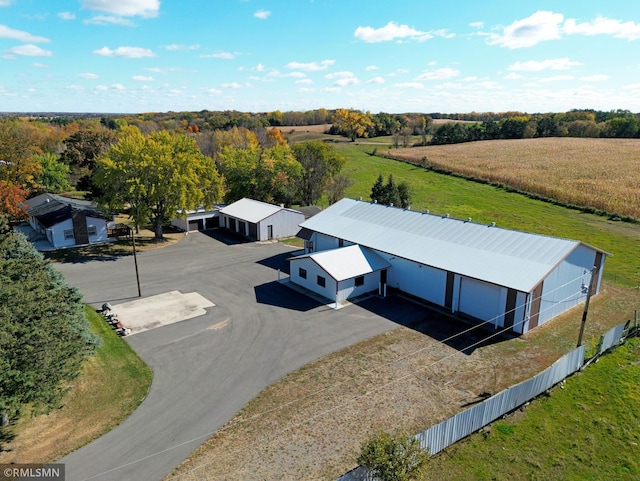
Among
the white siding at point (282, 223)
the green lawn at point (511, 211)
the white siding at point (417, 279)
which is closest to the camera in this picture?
the white siding at point (417, 279)

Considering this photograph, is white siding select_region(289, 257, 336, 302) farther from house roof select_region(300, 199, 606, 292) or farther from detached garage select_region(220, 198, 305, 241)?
detached garage select_region(220, 198, 305, 241)

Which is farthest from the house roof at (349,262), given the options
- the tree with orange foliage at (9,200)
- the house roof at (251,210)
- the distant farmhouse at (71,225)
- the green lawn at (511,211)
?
the tree with orange foliage at (9,200)

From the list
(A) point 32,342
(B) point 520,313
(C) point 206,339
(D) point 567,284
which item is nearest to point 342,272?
(C) point 206,339

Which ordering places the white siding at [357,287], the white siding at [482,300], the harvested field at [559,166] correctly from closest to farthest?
1. the white siding at [482,300]
2. the white siding at [357,287]
3. the harvested field at [559,166]

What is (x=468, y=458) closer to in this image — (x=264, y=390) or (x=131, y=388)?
(x=264, y=390)

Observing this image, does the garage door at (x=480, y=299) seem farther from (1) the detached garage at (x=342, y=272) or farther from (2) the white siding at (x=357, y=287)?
(2) the white siding at (x=357, y=287)

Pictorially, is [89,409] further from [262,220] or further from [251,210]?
[251,210]

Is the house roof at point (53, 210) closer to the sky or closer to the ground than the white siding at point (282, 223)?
closer to the sky
